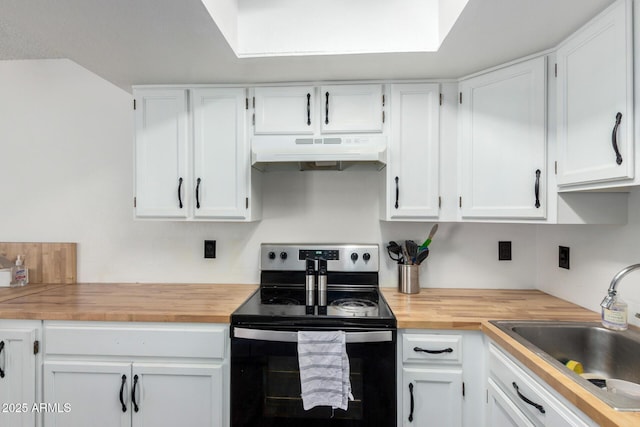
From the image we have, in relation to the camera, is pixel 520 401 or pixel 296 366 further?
pixel 296 366

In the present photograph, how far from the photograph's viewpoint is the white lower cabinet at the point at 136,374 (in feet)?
4.57

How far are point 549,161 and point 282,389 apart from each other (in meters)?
1.61

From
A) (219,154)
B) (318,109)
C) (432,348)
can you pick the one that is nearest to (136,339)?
(219,154)

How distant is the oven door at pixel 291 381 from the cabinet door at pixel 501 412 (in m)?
0.40

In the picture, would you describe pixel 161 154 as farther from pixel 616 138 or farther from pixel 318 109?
pixel 616 138

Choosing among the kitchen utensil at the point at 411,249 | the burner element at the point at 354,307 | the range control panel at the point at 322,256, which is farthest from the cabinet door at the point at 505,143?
the burner element at the point at 354,307

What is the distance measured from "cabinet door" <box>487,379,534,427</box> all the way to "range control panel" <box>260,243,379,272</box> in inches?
32.0

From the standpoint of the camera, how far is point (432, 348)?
1342mm

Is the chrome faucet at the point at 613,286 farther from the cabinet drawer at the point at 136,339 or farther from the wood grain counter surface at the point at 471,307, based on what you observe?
the cabinet drawer at the point at 136,339

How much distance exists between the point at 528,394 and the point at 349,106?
1.47 metres

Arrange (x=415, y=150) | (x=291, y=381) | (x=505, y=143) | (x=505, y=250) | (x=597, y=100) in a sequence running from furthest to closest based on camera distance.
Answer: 1. (x=505, y=250)
2. (x=415, y=150)
3. (x=505, y=143)
4. (x=291, y=381)
5. (x=597, y=100)

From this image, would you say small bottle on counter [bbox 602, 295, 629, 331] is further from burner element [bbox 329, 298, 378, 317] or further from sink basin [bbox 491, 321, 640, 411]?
burner element [bbox 329, 298, 378, 317]

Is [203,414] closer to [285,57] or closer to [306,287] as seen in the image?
[306,287]

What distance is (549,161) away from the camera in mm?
1419
